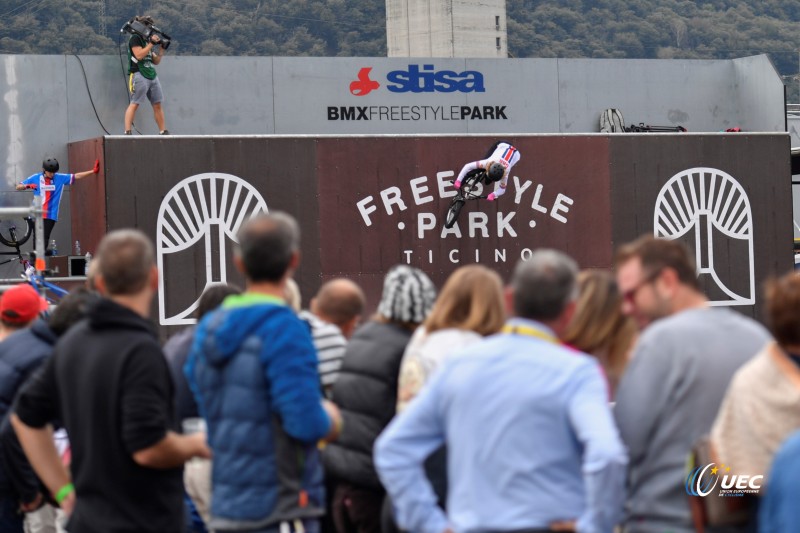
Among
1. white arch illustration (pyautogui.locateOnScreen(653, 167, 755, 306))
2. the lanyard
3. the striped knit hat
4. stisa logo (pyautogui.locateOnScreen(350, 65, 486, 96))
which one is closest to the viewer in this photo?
the lanyard

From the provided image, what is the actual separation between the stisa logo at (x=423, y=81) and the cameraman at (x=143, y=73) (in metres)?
3.82

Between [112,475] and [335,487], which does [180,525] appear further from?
[335,487]

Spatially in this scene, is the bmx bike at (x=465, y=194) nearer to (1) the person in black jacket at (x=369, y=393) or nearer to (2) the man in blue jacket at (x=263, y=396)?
(1) the person in black jacket at (x=369, y=393)

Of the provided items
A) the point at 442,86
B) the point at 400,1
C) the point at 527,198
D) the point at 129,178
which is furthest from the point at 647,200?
the point at 400,1

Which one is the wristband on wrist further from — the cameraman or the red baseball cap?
the cameraman

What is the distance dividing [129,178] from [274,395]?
11453mm

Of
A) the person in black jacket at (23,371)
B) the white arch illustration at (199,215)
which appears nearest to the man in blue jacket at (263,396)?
the person in black jacket at (23,371)

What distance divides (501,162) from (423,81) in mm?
4469

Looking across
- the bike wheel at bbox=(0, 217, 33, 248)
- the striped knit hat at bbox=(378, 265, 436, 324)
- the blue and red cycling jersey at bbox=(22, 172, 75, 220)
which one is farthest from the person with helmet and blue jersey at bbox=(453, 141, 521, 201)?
the striped knit hat at bbox=(378, 265, 436, 324)

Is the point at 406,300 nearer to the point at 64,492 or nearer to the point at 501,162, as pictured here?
the point at 64,492

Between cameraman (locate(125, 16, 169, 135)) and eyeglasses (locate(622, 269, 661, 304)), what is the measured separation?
13.5m

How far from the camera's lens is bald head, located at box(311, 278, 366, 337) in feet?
18.8

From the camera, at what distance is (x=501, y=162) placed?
16.0 metres

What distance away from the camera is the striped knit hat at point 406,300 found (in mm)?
5078
